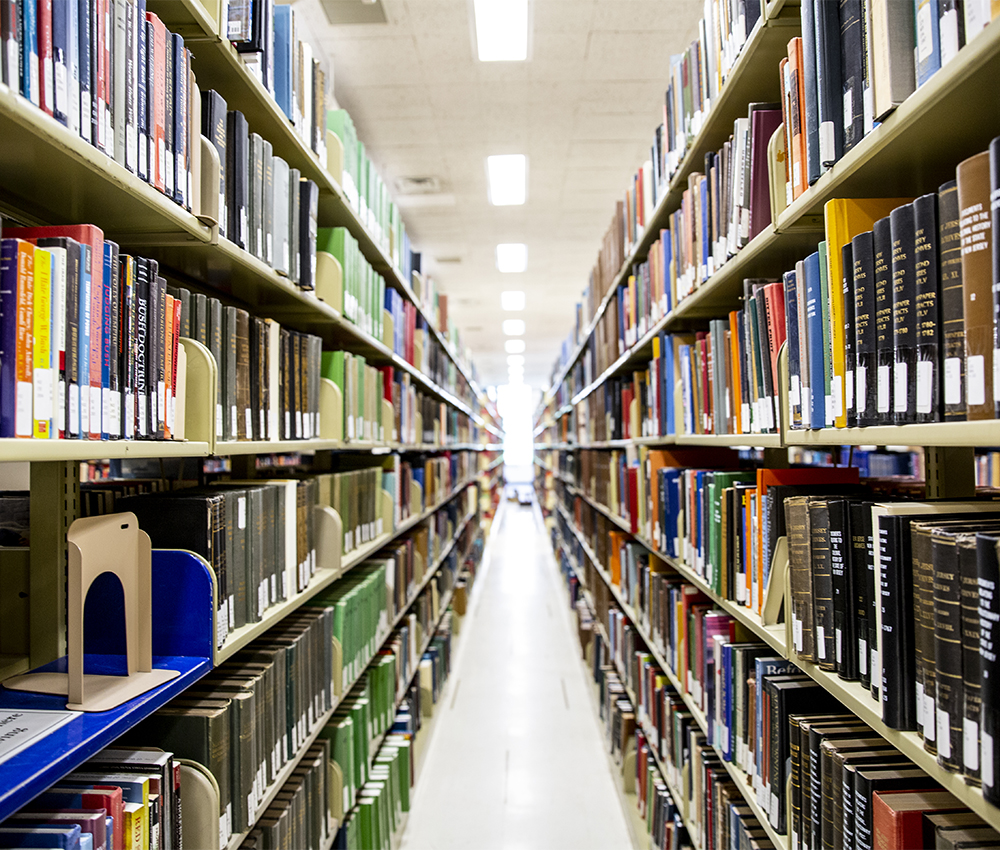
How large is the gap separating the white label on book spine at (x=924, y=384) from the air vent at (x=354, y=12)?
9.16ft

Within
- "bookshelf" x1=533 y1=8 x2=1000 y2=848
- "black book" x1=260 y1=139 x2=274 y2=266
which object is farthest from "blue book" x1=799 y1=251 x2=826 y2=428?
"black book" x1=260 y1=139 x2=274 y2=266

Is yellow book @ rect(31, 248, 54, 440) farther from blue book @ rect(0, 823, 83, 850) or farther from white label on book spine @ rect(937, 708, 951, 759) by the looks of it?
white label on book spine @ rect(937, 708, 951, 759)

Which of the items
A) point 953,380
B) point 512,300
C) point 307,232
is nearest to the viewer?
point 953,380

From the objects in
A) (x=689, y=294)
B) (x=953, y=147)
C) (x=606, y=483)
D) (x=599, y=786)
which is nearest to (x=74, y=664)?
(x=953, y=147)

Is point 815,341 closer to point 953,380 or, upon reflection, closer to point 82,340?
point 953,380

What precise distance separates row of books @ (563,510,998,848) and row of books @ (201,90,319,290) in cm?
145

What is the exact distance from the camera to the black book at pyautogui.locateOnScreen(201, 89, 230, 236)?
4.41 feet

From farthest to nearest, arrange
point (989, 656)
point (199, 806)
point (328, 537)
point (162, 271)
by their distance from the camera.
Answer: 1. point (328, 537)
2. point (162, 271)
3. point (199, 806)
4. point (989, 656)

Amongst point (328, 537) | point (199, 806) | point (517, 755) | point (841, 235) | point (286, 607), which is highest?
point (841, 235)

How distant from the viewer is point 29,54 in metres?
0.84

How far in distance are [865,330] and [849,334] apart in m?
0.05

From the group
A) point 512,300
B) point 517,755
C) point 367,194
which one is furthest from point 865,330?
point 512,300

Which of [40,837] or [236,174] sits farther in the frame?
[236,174]

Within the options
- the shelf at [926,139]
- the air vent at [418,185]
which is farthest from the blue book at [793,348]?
the air vent at [418,185]
